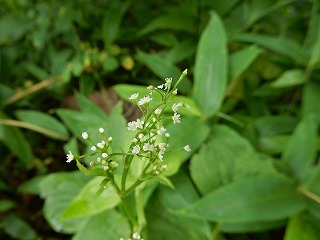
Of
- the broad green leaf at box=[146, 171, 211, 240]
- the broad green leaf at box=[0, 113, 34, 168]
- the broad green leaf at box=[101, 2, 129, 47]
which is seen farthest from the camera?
the broad green leaf at box=[101, 2, 129, 47]

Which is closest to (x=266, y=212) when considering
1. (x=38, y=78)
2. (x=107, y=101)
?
(x=107, y=101)

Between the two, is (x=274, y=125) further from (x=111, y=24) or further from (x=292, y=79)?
(x=111, y=24)

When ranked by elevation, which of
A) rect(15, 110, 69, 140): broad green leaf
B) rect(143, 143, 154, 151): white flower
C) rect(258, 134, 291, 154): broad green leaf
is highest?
rect(143, 143, 154, 151): white flower

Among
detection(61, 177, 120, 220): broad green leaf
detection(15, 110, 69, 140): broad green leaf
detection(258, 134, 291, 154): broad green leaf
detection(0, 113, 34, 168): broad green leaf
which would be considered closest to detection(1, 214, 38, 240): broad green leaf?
detection(0, 113, 34, 168): broad green leaf

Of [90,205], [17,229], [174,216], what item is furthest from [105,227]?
[17,229]

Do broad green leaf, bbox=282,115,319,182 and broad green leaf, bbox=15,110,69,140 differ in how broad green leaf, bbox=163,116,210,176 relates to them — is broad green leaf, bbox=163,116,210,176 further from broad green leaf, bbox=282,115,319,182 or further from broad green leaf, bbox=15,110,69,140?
broad green leaf, bbox=15,110,69,140

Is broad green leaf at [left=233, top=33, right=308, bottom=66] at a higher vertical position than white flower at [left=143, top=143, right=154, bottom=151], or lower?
lower

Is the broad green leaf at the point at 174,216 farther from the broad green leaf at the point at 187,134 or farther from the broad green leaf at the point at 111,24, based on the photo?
the broad green leaf at the point at 111,24
